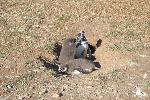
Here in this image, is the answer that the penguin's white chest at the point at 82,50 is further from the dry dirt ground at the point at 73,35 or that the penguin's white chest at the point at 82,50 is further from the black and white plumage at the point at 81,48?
the dry dirt ground at the point at 73,35

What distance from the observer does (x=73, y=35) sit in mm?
14625

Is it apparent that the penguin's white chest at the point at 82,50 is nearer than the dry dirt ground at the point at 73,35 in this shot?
No

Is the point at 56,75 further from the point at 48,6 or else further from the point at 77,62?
the point at 48,6

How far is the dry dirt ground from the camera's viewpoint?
452 inches

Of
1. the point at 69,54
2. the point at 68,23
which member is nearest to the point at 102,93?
the point at 69,54

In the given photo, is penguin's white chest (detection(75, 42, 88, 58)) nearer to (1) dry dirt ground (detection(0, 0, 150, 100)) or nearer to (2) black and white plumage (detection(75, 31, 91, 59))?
(2) black and white plumage (detection(75, 31, 91, 59))

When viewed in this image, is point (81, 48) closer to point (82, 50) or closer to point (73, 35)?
point (82, 50)

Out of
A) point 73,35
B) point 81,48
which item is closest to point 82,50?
point 81,48

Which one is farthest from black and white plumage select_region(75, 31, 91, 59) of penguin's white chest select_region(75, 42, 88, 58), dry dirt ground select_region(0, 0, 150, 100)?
dry dirt ground select_region(0, 0, 150, 100)

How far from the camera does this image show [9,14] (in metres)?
15.8

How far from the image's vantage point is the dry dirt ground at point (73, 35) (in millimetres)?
11484

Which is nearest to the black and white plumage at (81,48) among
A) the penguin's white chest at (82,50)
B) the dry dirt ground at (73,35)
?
the penguin's white chest at (82,50)

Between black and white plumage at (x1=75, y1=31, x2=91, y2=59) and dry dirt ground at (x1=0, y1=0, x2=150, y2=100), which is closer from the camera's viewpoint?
dry dirt ground at (x1=0, y1=0, x2=150, y2=100)

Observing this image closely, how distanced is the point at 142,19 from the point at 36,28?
12.4 feet
